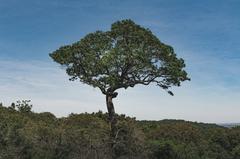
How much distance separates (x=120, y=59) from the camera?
2691 centimetres

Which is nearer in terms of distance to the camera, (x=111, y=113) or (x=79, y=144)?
(x=111, y=113)

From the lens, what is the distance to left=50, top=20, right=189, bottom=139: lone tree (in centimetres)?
2694

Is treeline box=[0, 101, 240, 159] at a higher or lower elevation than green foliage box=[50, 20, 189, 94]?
lower

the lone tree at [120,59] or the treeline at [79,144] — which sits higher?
the lone tree at [120,59]

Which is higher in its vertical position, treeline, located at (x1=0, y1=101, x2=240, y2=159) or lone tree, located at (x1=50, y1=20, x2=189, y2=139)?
lone tree, located at (x1=50, y1=20, x2=189, y2=139)

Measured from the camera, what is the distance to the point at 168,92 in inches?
1129

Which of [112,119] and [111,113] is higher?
[111,113]

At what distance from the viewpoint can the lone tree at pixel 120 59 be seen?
1061 inches

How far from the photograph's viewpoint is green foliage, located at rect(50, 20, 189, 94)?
2692 centimetres

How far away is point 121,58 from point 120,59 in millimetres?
92

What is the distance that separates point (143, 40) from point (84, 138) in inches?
298

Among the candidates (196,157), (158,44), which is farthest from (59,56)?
(196,157)

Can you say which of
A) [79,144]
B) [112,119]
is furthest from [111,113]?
[79,144]

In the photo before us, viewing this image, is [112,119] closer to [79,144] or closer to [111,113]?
[111,113]
